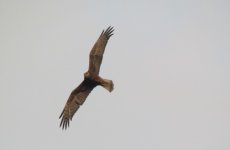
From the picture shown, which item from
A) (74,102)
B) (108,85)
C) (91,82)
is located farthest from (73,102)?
(108,85)

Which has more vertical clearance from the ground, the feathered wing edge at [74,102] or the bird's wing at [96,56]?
the bird's wing at [96,56]

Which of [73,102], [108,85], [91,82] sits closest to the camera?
[108,85]

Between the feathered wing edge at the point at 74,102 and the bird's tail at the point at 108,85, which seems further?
the feathered wing edge at the point at 74,102

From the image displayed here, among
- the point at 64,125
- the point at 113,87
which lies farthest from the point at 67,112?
the point at 113,87

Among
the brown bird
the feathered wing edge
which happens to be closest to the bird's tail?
the brown bird

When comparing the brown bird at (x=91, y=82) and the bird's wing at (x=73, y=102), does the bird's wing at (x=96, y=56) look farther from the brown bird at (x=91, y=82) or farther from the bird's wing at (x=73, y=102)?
the bird's wing at (x=73, y=102)

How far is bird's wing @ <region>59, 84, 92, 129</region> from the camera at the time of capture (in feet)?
103

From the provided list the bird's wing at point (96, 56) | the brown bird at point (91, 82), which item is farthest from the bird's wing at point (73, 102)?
the bird's wing at point (96, 56)

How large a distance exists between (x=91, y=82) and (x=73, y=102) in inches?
47.3

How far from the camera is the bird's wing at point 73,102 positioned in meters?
31.5

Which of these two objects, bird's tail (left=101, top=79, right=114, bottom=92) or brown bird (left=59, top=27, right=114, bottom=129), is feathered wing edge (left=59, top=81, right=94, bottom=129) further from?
bird's tail (left=101, top=79, right=114, bottom=92)

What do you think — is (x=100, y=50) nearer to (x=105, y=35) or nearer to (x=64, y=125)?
(x=105, y=35)

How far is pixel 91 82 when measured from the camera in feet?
101

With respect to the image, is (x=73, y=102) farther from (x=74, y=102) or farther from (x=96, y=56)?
(x=96, y=56)
